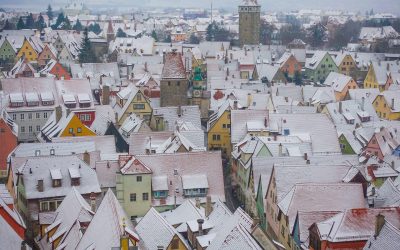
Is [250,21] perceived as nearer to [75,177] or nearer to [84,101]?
[84,101]

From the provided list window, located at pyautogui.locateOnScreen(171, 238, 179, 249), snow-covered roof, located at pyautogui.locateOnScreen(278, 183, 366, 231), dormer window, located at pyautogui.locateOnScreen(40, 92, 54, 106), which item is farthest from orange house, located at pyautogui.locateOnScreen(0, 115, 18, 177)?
snow-covered roof, located at pyautogui.locateOnScreen(278, 183, 366, 231)

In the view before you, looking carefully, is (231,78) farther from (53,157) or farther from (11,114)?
(53,157)

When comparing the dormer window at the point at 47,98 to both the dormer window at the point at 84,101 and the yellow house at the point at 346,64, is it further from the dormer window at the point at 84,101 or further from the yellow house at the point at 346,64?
the yellow house at the point at 346,64

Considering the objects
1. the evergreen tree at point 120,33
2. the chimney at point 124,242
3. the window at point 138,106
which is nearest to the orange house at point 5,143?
the window at point 138,106

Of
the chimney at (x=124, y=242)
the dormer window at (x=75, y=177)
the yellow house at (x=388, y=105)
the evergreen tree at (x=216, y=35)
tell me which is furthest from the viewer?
the evergreen tree at (x=216, y=35)

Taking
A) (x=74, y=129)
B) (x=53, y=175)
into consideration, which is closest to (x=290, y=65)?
(x=74, y=129)

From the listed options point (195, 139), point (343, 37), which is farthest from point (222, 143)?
point (343, 37)

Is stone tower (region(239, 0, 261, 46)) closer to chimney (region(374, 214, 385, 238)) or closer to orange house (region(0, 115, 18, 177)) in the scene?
orange house (region(0, 115, 18, 177))
